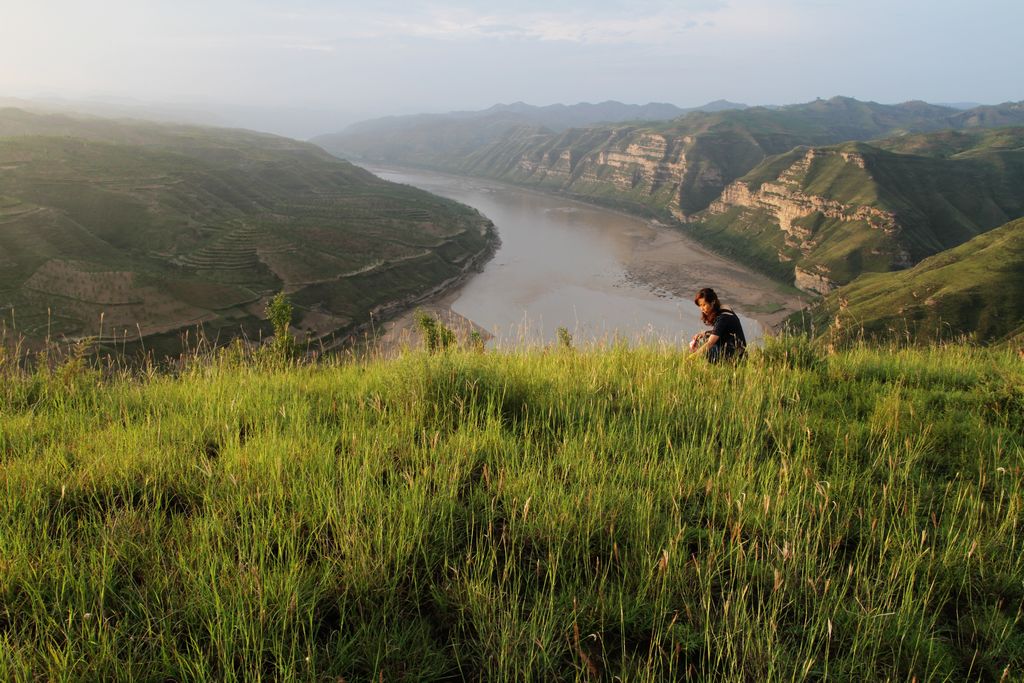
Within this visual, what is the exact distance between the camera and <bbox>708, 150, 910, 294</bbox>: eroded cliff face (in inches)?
3671

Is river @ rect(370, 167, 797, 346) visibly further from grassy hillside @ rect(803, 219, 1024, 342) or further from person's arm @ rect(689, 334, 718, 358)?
person's arm @ rect(689, 334, 718, 358)

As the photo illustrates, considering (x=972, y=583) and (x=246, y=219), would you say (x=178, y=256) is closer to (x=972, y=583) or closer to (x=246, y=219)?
(x=246, y=219)

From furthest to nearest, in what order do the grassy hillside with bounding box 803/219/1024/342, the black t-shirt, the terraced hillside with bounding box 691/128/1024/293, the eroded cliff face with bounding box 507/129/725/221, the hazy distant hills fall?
the eroded cliff face with bounding box 507/129/725/221
the terraced hillside with bounding box 691/128/1024/293
the grassy hillside with bounding box 803/219/1024/342
the hazy distant hills
the black t-shirt

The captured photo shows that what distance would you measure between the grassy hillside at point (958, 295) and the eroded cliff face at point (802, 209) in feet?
64.7

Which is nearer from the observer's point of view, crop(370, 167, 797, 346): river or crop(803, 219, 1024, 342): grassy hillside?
crop(803, 219, 1024, 342): grassy hillside

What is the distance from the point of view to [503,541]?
244cm

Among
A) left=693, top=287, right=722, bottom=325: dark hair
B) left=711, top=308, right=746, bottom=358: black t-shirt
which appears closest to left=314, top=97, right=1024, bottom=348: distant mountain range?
left=693, top=287, right=722, bottom=325: dark hair

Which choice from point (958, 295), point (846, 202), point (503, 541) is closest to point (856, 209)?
point (846, 202)

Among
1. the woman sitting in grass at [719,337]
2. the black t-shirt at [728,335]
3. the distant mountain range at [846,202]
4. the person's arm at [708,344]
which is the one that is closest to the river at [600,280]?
the distant mountain range at [846,202]

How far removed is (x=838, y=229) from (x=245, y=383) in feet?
409

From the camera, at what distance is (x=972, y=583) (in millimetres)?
2408

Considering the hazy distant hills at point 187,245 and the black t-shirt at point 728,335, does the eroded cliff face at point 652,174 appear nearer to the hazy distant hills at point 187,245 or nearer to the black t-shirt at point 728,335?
the hazy distant hills at point 187,245

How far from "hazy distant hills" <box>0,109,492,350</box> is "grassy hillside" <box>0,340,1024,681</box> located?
34141 millimetres

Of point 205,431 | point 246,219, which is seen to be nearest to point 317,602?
point 205,431
